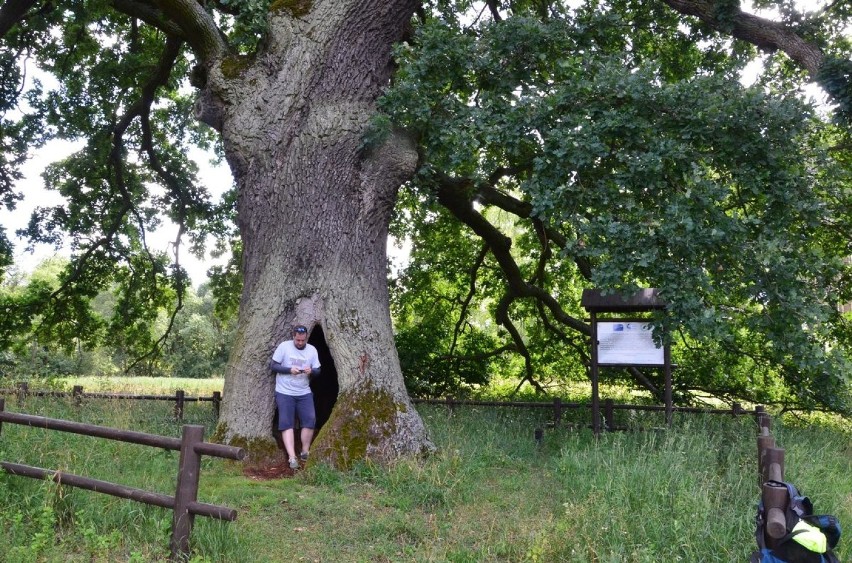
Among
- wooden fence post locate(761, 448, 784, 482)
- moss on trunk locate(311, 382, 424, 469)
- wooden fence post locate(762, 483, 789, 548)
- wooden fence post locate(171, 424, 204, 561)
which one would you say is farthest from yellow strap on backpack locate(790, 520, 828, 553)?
moss on trunk locate(311, 382, 424, 469)

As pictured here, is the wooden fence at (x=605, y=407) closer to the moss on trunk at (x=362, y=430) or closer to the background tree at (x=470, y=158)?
the background tree at (x=470, y=158)

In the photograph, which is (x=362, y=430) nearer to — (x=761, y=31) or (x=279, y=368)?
(x=279, y=368)

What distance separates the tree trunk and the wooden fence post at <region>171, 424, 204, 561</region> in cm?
295

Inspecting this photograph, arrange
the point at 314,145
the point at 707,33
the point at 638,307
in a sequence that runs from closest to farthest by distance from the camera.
Answer: the point at 314,145
the point at 638,307
the point at 707,33

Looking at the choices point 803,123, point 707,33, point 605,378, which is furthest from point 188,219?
point 803,123

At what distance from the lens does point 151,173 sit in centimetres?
1820

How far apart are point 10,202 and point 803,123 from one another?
605 inches

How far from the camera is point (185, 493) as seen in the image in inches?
208

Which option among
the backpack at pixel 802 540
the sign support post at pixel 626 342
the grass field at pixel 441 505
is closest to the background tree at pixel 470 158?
the grass field at pixel 441 505

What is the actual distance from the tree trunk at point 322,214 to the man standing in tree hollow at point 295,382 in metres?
0.28

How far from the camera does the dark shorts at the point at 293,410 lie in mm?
8484

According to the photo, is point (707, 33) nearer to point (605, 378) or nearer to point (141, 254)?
point (605, 378)

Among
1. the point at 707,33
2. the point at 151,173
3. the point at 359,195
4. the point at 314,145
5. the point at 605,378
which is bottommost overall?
the point at 605,378

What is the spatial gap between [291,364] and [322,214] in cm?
205
